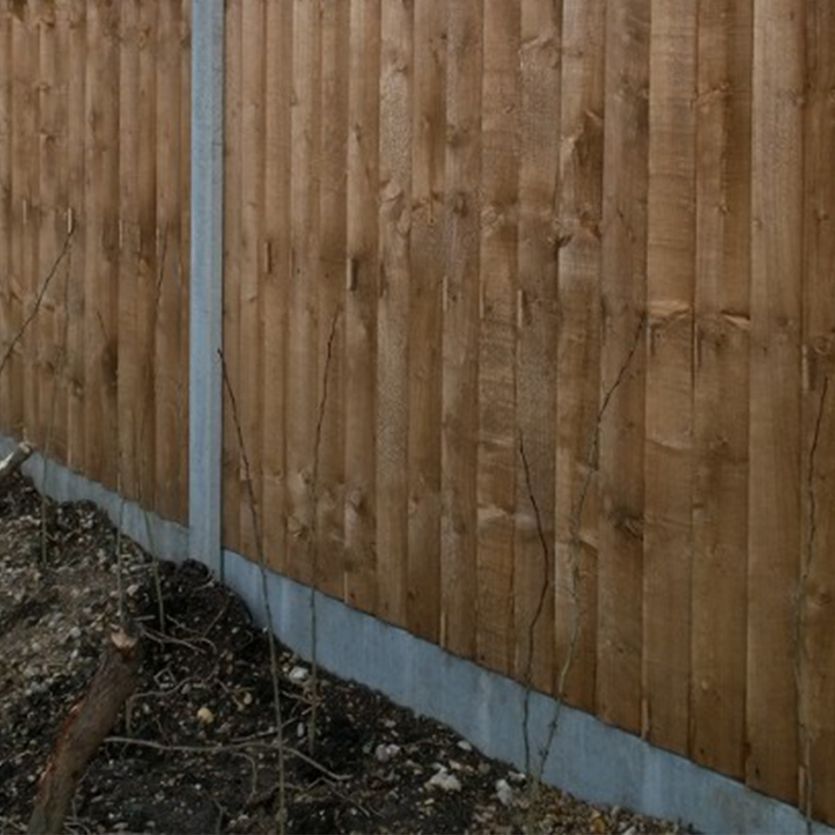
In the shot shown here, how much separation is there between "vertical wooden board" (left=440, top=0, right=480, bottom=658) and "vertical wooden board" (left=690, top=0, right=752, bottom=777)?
782 mm

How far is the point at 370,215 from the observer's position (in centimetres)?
497

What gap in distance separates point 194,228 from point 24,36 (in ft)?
6.21

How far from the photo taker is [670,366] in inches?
150

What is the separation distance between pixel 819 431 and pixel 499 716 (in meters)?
1.37

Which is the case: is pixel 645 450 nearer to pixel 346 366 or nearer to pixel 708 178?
pixel 708 178

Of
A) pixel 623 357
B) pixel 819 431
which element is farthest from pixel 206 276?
pixel 819 431

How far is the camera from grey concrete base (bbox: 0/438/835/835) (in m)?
3.79

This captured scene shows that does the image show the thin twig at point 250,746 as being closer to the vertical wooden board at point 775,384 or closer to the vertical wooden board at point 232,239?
the vertical wooden board at point 232,239

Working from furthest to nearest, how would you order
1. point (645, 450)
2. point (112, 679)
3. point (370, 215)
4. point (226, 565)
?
point (226, 565)
point (370, 215)
point (645, 450)
point (112, 679)

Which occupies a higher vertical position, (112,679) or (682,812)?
(112,679)

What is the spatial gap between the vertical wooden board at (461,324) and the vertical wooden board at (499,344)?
0.15 ft

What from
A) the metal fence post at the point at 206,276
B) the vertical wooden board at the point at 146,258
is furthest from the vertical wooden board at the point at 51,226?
the metal fence post at the point at 206,276

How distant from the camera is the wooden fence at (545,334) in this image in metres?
3.54

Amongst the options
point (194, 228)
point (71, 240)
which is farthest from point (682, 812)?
point (71, 240)
